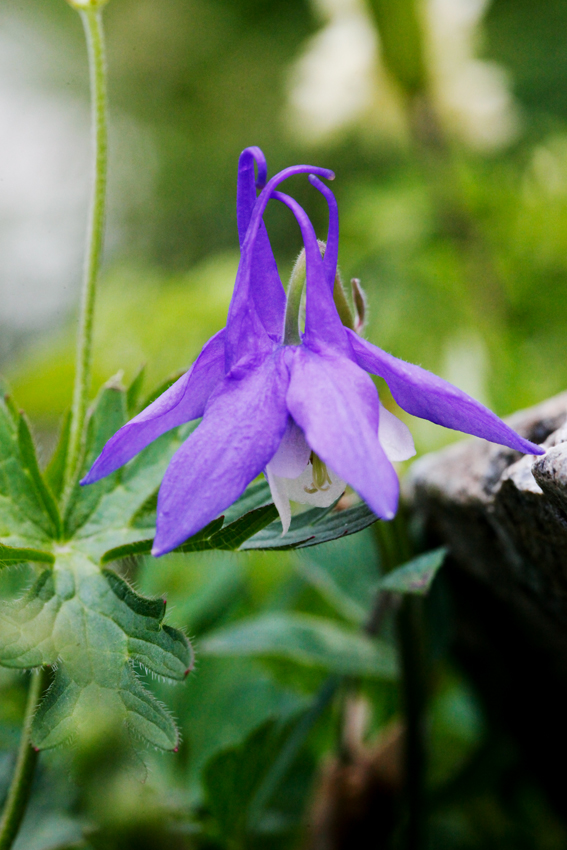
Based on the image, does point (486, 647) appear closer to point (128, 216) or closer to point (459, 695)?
point (459, 695)

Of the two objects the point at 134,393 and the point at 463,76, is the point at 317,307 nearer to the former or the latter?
the point at 134,393

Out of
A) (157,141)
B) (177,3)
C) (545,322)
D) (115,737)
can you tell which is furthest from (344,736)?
(177,3)

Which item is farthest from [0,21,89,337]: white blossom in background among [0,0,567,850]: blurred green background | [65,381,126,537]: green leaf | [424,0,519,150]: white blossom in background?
[65,381,126,537]: green leaf

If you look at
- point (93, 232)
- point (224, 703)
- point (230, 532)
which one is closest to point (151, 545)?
point (230, 532)

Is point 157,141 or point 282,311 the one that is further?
point 157,141

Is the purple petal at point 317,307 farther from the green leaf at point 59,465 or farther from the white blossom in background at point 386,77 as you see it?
the white blossom in background at point 386,77

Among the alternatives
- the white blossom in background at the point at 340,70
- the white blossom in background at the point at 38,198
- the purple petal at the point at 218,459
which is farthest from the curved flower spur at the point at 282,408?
the white blossom in background at the point at 38,198

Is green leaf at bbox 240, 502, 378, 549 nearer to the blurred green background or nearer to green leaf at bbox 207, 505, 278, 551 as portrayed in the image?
green leaf at bbox 207, 505, 278, 551
